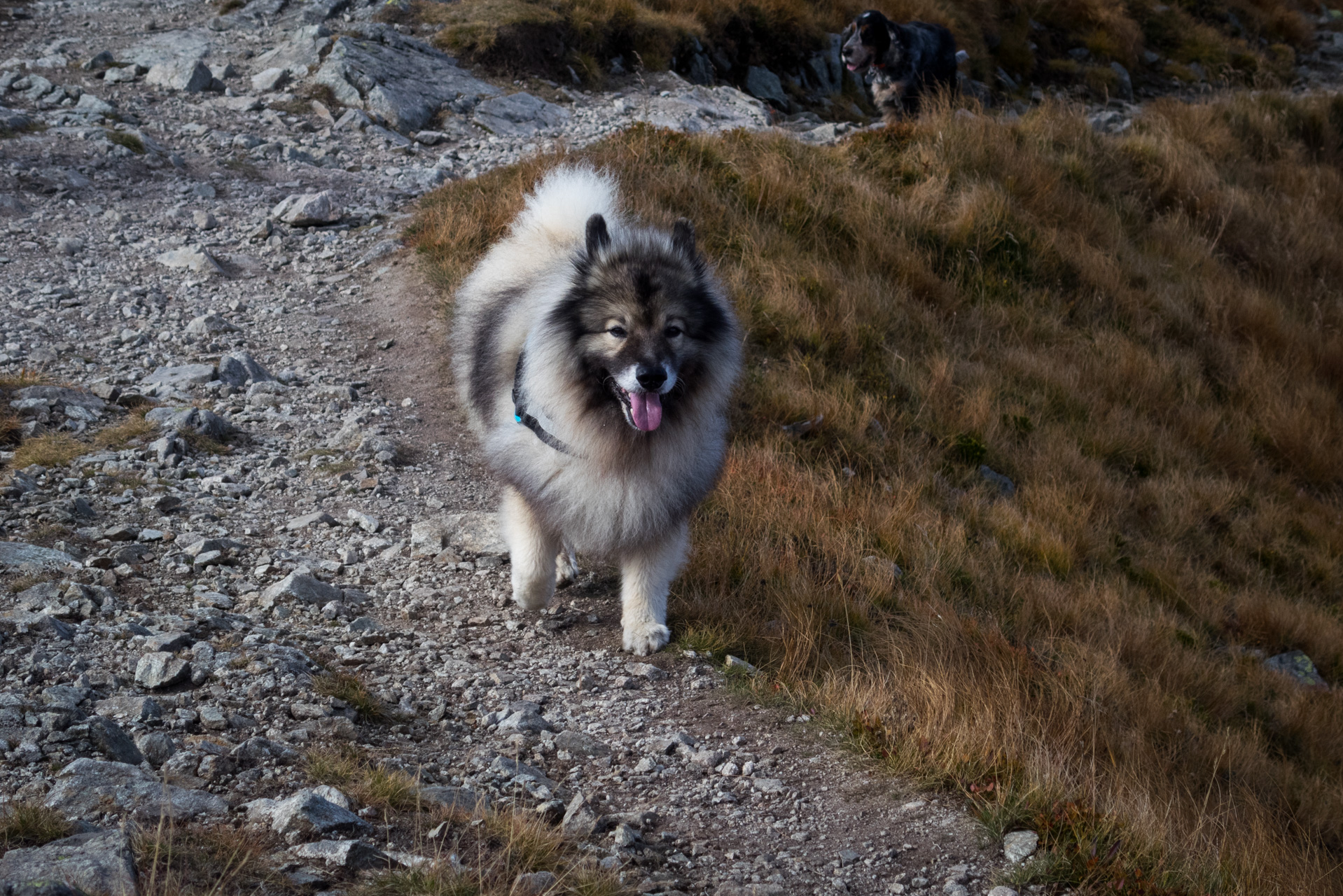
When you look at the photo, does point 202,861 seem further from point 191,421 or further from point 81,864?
point 191,421

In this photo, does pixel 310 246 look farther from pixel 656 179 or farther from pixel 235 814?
pixel 235 814

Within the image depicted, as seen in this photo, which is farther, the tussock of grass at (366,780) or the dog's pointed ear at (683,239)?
the dog's pointed ear at (683,239)

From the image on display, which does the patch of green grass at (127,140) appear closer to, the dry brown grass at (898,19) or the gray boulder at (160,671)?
the dry brown grass at (898,19)

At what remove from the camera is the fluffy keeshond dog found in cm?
395

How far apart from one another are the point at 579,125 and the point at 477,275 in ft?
22.0

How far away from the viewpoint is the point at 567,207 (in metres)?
4.76

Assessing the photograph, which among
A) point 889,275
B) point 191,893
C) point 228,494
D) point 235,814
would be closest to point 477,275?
point 228,494

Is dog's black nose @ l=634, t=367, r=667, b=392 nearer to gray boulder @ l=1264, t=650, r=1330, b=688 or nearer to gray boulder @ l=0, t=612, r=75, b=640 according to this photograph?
gray boulder @ l=0, t=612, r=75, b=640

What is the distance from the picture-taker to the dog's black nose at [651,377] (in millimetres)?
3773

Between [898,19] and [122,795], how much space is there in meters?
16.5

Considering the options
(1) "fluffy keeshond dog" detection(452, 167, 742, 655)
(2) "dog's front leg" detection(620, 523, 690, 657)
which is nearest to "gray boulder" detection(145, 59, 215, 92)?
(1) "fluffy keeshond dog" detection(452, 167, 742, 655)

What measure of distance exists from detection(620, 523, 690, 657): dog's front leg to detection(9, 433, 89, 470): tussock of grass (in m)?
2.79

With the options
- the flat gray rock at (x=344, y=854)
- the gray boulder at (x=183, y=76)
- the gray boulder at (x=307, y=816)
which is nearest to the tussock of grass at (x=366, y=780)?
the gray boulder at (x=307, y=816)

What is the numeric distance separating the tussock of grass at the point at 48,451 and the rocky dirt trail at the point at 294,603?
3 cm
